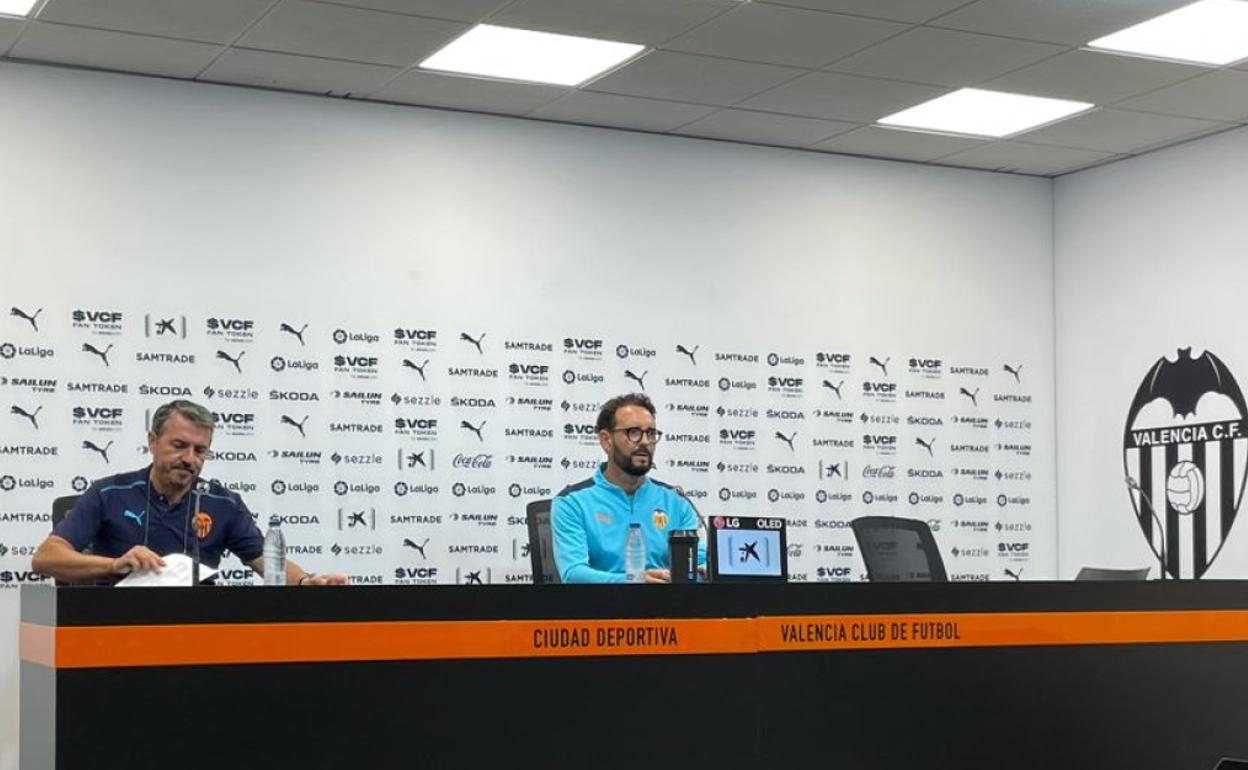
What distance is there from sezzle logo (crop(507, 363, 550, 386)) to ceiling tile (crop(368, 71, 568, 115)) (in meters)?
1.13

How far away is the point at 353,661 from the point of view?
11.9 ft

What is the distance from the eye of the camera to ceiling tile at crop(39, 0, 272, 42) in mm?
5820

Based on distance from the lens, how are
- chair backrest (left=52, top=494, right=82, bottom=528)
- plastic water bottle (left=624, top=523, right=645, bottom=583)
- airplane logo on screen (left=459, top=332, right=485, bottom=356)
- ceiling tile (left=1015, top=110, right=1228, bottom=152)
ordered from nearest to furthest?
1. plastic water bottle (left=624, top=523, right=645, bottom=583)
2. chair backrest (left=52, top=494, right=82, bottom=528)
3. airplane logo on screen (left=459, top=332, right=485, bottom=356)
4. ceiling tile (left=1015, top=110, right=1228, bottom=152)

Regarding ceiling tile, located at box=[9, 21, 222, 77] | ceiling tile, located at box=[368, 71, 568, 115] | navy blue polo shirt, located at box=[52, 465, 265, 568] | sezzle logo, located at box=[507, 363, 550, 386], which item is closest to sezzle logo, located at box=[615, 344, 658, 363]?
sezzle logo, located at box=[507, 363, 550, 386]

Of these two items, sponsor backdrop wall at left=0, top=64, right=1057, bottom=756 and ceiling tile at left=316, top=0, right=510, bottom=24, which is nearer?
ceiling tile at left=316, top=0, right=510, bottom=24

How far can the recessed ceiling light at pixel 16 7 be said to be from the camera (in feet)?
19.1

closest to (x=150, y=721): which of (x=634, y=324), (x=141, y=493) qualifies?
(x=141, y=493)

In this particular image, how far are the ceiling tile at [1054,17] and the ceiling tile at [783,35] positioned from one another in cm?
29

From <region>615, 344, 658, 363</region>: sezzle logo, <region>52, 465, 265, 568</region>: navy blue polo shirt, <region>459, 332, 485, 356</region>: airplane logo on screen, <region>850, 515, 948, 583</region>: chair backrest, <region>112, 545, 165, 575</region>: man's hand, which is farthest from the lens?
<region>615, 344, 658, 363</region>: sezzle logo

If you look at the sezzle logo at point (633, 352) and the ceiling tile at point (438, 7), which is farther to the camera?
the sezzle logo at point (633, 352)

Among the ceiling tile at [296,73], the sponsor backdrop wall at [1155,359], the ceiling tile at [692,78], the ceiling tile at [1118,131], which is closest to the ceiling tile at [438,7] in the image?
the ceiling tile at [296,73]

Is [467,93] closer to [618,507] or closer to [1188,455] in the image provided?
[618,507]

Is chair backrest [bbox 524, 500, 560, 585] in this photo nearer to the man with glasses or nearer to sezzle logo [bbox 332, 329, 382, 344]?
the man with glasses

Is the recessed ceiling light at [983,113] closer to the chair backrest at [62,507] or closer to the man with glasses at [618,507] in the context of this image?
the man with glasses at [618,507]
